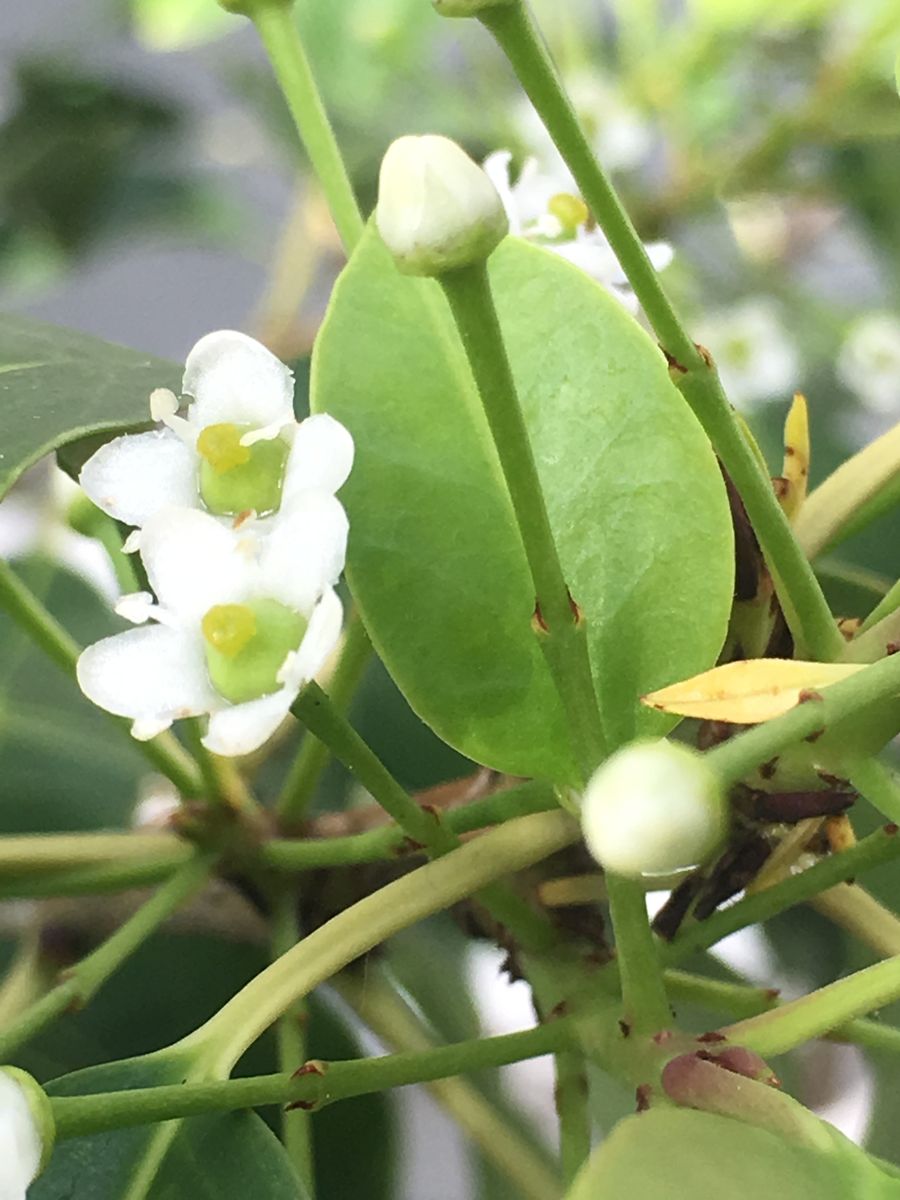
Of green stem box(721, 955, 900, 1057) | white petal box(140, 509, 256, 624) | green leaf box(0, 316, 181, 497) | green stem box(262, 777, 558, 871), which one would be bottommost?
green stem box(721, 955, 900, 1057)

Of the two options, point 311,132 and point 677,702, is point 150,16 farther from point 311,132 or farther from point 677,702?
point 677,702

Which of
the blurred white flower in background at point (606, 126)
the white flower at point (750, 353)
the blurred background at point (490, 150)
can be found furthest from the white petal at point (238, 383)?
the white flower at point (750, 353)

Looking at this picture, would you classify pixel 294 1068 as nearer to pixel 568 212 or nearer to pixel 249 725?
pixel 249 725

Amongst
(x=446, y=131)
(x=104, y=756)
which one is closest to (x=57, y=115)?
(x=446, y=131)

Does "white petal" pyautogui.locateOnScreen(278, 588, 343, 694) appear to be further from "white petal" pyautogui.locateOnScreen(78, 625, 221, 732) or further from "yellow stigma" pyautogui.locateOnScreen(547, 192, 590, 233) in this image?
"yellow stigma" pyautogui.locateOnScreen(547, 192, 590, 233)

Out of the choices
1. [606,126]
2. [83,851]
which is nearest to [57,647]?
[83,851]

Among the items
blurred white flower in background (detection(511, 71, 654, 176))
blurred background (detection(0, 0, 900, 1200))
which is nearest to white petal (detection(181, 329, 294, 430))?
blurred background (detection(0, 0, 900, 1200))
